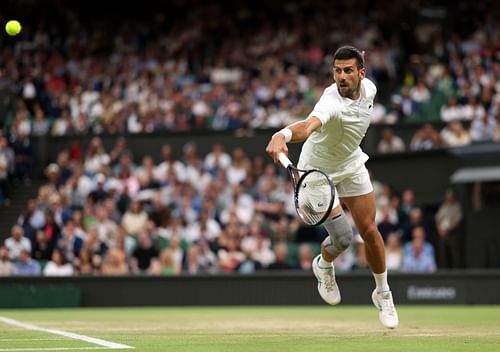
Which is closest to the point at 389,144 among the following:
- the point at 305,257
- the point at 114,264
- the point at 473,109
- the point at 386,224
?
the point at 473,109

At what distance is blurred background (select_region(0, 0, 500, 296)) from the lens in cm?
1908

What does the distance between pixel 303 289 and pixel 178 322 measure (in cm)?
604

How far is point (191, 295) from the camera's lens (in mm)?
18250

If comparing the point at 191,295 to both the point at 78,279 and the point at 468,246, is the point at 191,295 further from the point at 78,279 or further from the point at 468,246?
the point at 468,246

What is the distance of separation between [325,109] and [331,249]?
175 cm

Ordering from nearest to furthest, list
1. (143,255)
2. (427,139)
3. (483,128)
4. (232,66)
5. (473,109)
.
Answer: (143,255), (483,128), (427,139), (473,109), (232,66)

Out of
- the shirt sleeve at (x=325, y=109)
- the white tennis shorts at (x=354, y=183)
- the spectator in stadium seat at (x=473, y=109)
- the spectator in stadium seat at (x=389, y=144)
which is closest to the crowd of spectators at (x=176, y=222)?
the spectator in stadium seat at (x=389, y=144)

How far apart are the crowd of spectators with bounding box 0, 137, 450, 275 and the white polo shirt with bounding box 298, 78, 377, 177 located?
876 cm

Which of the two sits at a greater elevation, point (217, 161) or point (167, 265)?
point (217, 161)

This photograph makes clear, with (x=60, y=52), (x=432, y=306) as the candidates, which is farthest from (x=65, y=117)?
(x=432, y=306)

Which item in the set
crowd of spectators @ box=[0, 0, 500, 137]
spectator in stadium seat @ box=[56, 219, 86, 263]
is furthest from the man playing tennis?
crowd of spectators @ box=[0, 0, 500, 137]

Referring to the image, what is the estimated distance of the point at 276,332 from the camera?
33.9 ft

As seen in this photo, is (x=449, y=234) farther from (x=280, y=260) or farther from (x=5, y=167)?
(x=5, y=167)

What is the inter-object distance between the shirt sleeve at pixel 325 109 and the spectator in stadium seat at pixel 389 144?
12259mm
